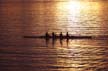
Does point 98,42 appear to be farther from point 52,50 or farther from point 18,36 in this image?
point 18,36

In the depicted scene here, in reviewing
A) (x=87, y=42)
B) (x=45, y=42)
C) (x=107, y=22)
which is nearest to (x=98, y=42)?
(x=87, y=42)

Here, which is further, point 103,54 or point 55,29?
point 55,29

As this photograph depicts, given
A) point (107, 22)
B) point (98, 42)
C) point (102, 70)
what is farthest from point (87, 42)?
point (107, 22)

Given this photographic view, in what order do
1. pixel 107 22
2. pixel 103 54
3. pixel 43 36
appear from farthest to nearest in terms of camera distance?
pixel 107 22
pixel 43 36
pixel 103 54

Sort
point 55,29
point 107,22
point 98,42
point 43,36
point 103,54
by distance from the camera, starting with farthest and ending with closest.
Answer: point 107,22
point 55,29
point 43,36
point 98,42
point 103,54

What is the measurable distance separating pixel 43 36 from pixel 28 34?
790mm

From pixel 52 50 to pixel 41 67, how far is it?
6.49 ft

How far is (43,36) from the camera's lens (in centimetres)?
1338

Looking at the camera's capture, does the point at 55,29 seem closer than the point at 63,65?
No

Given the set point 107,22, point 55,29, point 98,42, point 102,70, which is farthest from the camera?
point 107,22

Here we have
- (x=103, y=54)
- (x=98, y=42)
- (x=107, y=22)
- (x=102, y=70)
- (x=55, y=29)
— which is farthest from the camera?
(x=107, y=22)

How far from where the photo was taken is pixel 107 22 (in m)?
16.9

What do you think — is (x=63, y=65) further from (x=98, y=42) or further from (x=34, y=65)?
(x=98, y=42)

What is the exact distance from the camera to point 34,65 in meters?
9.49
